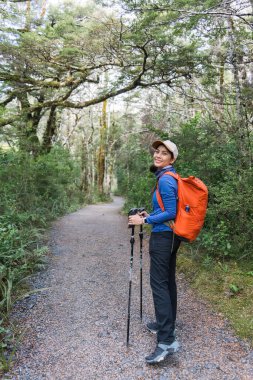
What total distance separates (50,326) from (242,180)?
12.8 ft

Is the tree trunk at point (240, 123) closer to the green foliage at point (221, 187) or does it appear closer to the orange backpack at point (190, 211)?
the green foliage at point (221, 187)

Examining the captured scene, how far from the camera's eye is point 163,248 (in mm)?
3008

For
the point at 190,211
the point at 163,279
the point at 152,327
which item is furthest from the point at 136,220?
the point at 152,327

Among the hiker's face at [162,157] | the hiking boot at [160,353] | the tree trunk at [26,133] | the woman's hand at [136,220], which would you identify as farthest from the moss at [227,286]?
the tree trunk at [26,133]

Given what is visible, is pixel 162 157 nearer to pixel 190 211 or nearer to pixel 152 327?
pixel 190 211

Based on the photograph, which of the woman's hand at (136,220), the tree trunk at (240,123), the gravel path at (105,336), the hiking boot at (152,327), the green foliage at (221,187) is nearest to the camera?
the gravel path at (105,336)

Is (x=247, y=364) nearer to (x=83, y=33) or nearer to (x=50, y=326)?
(x=50, y=326)

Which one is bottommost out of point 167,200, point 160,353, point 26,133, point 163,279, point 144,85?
point 160,353

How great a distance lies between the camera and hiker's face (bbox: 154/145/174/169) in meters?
3.12

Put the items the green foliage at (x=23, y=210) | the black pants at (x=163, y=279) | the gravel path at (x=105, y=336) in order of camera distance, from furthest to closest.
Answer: the green foliage at (x=23, y=210), the black pants at (x=163, y=279), the gravel path at (x=105, y=336)

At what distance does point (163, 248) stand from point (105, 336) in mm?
1430

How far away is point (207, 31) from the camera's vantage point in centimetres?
703

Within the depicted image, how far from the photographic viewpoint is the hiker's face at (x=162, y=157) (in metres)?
3.12

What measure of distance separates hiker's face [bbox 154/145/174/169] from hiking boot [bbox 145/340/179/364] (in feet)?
6.29
